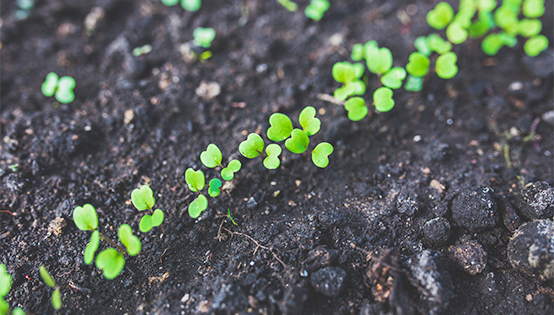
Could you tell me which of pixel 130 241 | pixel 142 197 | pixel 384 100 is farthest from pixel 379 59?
pixel 130 241

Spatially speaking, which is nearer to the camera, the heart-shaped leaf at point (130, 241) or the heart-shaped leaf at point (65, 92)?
the heart-shaped leaf at point (130, 241)

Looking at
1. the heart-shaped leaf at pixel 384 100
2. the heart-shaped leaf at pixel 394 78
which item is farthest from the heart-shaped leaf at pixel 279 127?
the heart-shaped leaf at pixel 394 78

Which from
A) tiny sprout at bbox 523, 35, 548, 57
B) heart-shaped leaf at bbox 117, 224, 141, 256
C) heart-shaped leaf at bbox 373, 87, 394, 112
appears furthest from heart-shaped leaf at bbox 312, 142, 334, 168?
tiny sprout at bbox 523, 35, 548, 57

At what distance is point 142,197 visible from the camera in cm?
154

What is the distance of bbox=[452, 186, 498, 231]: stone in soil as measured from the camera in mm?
1566

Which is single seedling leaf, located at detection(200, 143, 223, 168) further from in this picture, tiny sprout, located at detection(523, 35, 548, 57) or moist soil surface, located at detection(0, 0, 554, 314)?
tiny sprout, located at detection(523, 35, 548, 57)

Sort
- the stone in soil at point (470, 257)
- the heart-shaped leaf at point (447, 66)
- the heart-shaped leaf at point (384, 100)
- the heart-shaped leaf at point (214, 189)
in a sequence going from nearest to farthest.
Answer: the stone in soil at point (470, 257), the heart-shaped leaf at point (214, 189), the heart-shaped leaf at point (384, 100), the heart-shaped leaf at point (447, 66)

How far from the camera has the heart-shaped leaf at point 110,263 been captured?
4.17 ft

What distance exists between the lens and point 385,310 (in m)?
1.37

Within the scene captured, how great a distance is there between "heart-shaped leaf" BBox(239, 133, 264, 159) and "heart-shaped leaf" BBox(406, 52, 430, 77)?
99 cm

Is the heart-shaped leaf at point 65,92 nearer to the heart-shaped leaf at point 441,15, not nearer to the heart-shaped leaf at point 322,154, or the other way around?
the heart-shaped leaf at point 322,154

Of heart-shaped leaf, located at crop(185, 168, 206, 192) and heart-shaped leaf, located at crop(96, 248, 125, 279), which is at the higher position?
heart-shaped leaf, located at crop(185, 168, 206, 192)

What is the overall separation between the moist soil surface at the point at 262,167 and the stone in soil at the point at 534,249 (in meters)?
0.07

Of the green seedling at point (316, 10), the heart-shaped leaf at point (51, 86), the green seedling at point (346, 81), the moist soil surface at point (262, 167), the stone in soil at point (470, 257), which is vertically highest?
the green seedling at point (316, 10)
